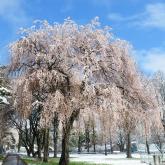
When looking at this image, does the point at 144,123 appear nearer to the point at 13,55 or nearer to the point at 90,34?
the point at 90,34

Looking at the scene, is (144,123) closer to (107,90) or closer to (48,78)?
(107,90)

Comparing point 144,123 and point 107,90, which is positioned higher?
point 107,90

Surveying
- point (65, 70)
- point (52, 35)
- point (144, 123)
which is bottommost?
point (144, 123)

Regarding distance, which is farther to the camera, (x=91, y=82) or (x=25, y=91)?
(x=91, y=82)

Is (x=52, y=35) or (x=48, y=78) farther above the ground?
(x=52, y=35)

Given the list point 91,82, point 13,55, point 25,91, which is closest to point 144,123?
point 91,82

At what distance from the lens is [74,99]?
2141 centimetres

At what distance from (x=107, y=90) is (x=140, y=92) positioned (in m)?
2.55

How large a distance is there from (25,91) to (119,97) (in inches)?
211

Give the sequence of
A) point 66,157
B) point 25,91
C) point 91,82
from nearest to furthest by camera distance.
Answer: point 25,91, point 91,82, point 66,157

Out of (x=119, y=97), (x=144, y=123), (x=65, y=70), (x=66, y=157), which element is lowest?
(x=66, y=157)

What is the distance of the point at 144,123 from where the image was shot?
22875 mm

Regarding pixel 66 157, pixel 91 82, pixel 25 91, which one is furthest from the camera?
pixel 66 157

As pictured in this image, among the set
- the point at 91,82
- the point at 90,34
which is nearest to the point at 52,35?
the point at 90,34
